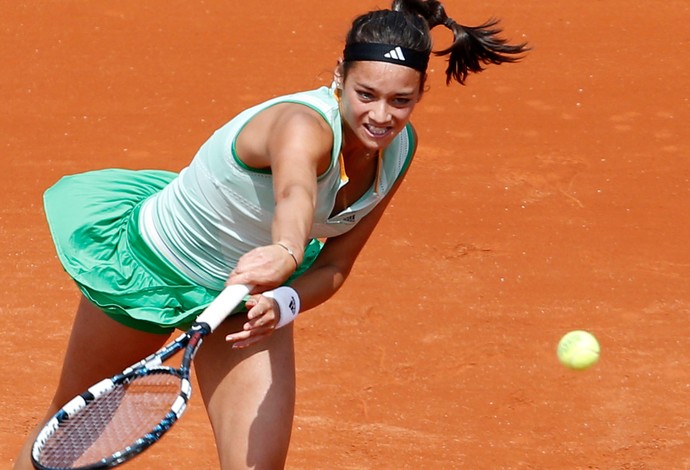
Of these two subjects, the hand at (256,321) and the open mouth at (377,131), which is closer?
the hand at (256,321)

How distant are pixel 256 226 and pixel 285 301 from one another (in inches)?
11.9

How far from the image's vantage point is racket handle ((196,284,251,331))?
265 cm

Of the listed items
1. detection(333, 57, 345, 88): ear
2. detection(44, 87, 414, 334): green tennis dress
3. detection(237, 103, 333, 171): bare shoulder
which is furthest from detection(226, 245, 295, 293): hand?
detection(333, 57, 345, 88): ear

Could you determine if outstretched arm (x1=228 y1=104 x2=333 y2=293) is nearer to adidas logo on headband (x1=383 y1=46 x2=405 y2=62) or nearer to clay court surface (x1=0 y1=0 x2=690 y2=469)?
adidas logo on headband (x1=383 y1=46 x2=405 y2=62)

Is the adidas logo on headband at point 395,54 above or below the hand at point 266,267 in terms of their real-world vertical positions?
above

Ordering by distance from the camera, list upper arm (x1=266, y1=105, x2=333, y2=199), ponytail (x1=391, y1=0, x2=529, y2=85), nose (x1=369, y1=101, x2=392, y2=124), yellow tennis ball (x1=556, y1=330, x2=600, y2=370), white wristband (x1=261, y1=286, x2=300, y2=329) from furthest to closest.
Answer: yellow tennis ball (x1=556, y1=330, x2=600, y2=370)
ponytail (x1=391, y1=0, x2=529, y2=85)
nose (x1=369, y1=101, x2=392, y2=124)
white wristband (x1=261, y1=286, x2=300, y2=329)
upper arm (x1=266, y1=105, x2=333, y2=199)

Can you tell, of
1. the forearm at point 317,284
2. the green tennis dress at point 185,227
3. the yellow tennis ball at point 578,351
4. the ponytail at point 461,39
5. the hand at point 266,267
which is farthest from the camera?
the yellow tennis ball at point 578,351

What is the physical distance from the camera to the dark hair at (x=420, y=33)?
3045 millimetres

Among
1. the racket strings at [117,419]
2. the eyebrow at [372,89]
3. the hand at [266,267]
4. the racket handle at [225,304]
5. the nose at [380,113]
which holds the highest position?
the eyebrow at [372,89]

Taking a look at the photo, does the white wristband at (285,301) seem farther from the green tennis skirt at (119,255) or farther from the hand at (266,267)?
the green tennis skirt at (119,255)

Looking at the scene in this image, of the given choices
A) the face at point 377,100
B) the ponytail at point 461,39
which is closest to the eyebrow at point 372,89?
the face at point 377,100

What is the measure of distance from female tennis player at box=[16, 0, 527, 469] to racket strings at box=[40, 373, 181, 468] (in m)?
0.22

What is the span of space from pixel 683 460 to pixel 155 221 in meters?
2.32

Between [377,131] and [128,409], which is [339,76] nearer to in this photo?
[377,131]
